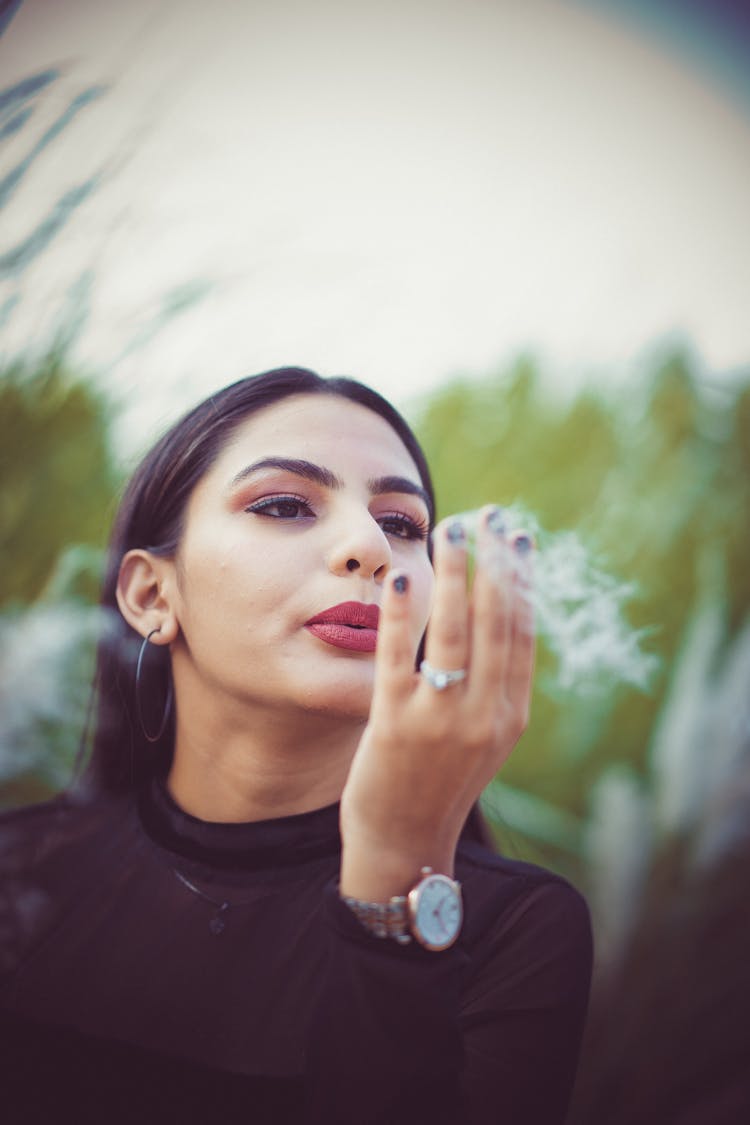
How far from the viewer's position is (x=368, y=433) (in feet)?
2.69

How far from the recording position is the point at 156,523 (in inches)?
36.5

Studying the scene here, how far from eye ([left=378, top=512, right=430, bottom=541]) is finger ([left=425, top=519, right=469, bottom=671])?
10.0 inches

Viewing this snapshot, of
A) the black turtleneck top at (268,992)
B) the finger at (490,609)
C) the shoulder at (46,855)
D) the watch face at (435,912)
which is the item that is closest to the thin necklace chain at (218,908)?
the black turtleneck top at (268,992)

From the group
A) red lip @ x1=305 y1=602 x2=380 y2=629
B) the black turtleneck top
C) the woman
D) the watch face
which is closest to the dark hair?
the woman

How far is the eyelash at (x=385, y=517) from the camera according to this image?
765 millimetres

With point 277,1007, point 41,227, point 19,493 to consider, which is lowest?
point 277,1007

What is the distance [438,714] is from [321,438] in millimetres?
348

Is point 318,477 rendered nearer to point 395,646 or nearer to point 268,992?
point 395,646

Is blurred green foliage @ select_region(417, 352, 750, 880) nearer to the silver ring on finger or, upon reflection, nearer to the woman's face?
the woman's face

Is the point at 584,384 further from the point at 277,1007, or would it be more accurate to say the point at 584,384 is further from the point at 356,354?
the point at 277,1007

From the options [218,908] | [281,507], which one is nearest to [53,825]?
[218,908]

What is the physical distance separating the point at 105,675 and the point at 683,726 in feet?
2.75

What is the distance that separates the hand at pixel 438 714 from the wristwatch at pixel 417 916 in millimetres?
10

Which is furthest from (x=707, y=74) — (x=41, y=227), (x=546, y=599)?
(x=41, y=227)
